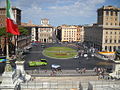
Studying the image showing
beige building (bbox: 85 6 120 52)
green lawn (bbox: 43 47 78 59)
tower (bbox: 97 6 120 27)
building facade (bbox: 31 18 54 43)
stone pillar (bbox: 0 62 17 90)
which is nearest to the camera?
stone pillar (bbox: 0 62 17 90)

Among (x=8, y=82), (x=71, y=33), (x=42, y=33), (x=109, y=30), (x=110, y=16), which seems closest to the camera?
(x=8, y=82)

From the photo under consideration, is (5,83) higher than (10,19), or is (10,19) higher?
(10,19)

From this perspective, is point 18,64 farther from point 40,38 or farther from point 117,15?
point 40,38

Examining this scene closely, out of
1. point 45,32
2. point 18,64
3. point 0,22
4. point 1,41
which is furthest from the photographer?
point 45,32

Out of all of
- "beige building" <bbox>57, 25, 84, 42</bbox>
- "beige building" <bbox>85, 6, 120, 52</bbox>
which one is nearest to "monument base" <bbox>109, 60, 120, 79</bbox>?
"beige building" <bbox>85, 6, 120, 52</bbox>

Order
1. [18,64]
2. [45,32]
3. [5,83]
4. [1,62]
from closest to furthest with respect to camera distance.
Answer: [5,83] < [18,64] < [1,62] < [45,32]

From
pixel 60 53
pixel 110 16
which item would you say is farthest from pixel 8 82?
pixel 110 16

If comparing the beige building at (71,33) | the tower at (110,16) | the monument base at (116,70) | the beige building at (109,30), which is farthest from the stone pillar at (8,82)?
the beige building at (71,33)

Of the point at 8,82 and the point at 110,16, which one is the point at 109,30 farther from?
the point at 8,82

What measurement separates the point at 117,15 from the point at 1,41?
49417mm

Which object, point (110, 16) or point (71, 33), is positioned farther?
point (71, 33)

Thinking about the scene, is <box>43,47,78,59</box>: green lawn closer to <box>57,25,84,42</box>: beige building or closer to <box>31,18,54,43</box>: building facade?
<box>31,18,54,43</box>: building facade

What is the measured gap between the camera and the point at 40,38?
5207 inches

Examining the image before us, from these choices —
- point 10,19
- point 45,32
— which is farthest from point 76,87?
point 45,32
